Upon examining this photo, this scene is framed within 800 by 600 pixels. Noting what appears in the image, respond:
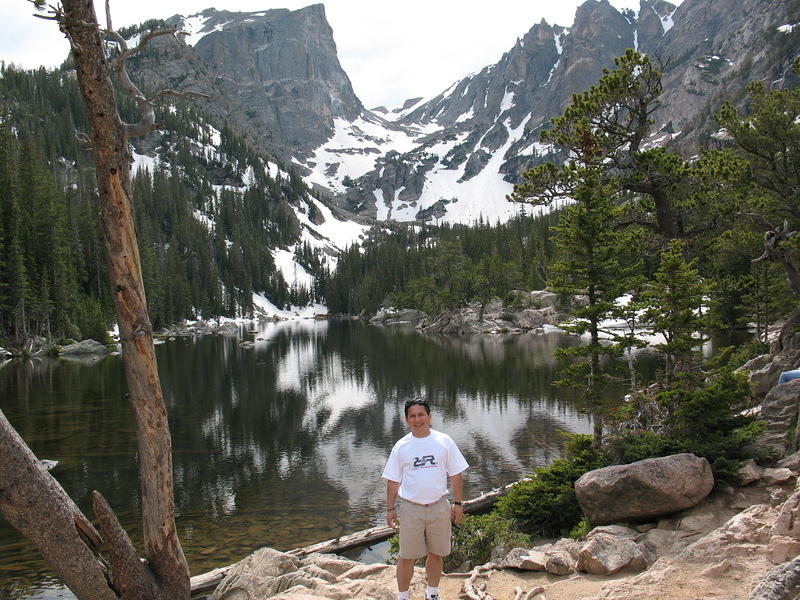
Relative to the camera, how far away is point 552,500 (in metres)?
10.5

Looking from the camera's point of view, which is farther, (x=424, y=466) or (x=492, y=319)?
(x=492, y=319)

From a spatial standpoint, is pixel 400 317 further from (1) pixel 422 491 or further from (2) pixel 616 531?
(1) pixel 422 491

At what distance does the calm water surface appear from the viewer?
13.6 m

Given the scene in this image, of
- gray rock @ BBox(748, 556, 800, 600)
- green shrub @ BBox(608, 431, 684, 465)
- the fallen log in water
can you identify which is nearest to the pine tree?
green shrub @ BBox(608, 431, 684, 465)

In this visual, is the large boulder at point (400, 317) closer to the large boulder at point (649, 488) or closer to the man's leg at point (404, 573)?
the large boulder at point (649, 488)

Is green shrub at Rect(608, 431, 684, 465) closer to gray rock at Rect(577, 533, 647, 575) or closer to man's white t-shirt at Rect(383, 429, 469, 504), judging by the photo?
gray rock at Rect(577, 533, 647, 575)

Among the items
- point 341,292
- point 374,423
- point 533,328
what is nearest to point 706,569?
point 374,423

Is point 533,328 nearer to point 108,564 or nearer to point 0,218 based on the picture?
point 0,218

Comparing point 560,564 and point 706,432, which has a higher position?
point 706,432

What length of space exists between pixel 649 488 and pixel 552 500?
2.47m

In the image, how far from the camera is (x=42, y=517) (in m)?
4.74

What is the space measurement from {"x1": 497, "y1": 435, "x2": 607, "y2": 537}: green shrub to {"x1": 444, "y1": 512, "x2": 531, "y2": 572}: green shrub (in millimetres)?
710

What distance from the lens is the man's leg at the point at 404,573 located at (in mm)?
5797

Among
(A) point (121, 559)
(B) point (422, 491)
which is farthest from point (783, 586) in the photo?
(A) point (121, 559)
